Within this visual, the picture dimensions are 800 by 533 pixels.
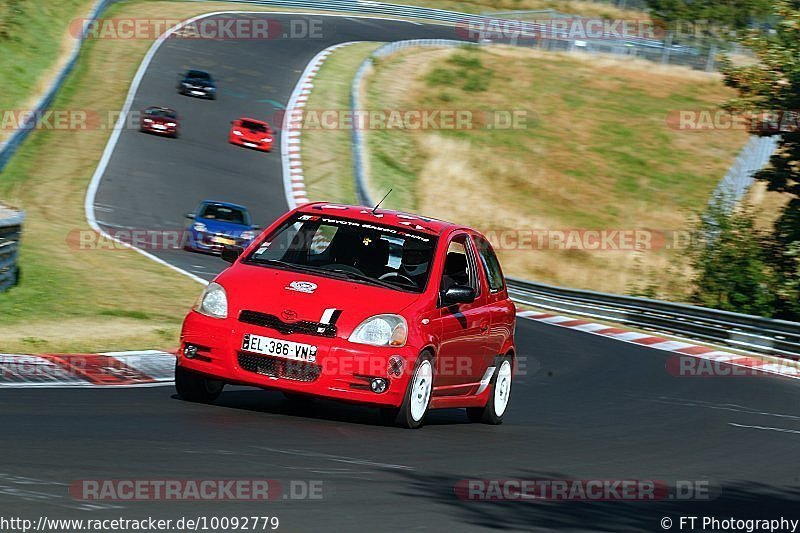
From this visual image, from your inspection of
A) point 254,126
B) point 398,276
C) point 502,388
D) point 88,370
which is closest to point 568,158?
point 254,126

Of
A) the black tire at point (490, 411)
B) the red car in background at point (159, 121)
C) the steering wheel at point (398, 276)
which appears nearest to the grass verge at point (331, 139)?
the red car in background at point (159, 121)

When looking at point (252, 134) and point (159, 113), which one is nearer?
point (159, 113)

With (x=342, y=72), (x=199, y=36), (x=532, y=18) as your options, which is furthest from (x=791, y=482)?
(x=532, y=18)

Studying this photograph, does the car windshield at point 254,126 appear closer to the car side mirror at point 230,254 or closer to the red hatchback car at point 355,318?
the red hatchback car at point 355,318

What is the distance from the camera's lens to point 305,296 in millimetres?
9344

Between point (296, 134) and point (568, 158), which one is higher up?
point (296, 134)

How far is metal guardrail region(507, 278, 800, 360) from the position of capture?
23297 millimetres

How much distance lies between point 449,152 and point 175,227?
1760 cm

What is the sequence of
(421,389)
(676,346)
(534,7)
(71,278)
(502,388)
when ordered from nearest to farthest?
(421,389), (502,388), (71,278), (676,346), (534,7)

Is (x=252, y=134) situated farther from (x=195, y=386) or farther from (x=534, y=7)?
(x=534, y=7)

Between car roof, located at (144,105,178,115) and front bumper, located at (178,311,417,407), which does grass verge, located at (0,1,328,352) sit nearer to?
car roof, located at (144,105,178,115)

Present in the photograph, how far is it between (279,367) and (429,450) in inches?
47.0

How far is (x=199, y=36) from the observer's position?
55594 mm

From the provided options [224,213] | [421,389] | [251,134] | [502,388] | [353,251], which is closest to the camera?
[421,389]
